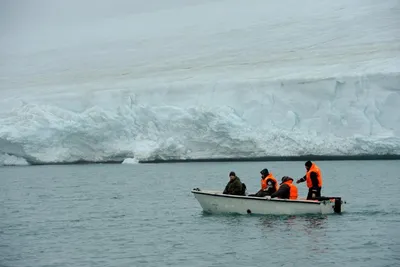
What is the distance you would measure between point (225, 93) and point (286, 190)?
18343 mm

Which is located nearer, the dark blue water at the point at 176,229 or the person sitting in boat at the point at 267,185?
the dark blue water at the point at 176,229

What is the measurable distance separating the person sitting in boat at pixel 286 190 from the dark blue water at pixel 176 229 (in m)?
0.44

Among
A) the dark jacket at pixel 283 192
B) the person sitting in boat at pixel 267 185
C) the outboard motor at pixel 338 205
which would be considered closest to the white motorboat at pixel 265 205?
the outboard motor at pixel 338 205

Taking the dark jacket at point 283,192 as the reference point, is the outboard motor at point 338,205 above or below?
below

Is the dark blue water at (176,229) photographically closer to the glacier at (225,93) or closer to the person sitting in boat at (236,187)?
the person sitting in boat at (236,187)

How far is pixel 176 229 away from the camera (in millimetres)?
14922

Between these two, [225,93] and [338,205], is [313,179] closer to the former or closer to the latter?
[338,205]

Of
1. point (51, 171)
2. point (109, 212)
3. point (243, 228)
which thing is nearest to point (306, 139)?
point (51, 171)

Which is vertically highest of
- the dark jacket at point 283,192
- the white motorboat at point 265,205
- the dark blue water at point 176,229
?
the dark jacket at point 283,192

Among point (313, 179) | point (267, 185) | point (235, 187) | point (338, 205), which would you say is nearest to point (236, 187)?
point (235, 187)

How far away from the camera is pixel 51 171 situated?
108 feet

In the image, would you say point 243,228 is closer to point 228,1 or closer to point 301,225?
point 301,225

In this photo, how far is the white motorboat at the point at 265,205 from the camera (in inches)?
611

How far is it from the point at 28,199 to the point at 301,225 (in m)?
9.26
